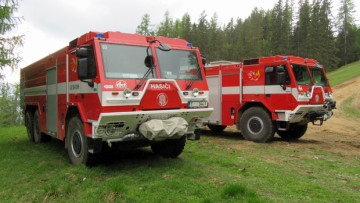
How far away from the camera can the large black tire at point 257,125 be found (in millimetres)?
9812

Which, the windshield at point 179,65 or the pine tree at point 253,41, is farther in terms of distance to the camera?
the pine tree at point 253,41

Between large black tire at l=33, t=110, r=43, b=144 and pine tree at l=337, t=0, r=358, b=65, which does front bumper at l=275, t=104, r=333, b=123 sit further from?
pine tree at l=337, t=0, r=358, b=65

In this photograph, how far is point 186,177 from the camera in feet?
17.8

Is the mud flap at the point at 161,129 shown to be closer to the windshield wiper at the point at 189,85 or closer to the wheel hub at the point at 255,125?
the windshield wiper at the point at 189,85

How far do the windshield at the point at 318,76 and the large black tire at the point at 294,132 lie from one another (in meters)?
1.74

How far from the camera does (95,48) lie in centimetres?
531

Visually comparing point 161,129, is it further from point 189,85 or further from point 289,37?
point 289,37

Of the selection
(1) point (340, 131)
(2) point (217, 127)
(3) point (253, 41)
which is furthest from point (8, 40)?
(3) point (253, 41)

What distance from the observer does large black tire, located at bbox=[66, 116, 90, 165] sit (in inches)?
229

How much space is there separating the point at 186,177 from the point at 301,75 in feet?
20.6

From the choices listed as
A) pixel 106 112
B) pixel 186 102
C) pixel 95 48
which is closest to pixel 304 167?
pixel 186 102

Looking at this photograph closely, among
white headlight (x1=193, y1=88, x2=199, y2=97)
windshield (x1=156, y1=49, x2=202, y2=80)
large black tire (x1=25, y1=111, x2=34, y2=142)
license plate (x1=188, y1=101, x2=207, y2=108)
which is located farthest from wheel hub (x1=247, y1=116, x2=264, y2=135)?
large black tire (x1=25, y1=111, x2=34, y2=142)

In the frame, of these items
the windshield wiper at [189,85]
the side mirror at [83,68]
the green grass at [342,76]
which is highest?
the green grass at [342,76]

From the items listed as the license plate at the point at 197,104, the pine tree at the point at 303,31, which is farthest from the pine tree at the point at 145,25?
the license plate at the point at 197,104
